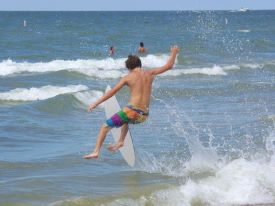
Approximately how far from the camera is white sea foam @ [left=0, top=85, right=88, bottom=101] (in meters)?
19.4

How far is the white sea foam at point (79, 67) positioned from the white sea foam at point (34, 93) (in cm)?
516

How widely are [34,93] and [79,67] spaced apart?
10635 millimetres

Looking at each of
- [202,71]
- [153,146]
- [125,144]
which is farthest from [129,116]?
[202,71]

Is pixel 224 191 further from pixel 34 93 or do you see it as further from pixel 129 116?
pixel 34 93

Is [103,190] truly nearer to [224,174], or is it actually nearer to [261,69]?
[224,174]

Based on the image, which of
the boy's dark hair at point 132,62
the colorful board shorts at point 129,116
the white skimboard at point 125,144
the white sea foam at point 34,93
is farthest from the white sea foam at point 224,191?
the white sea foam at point 34,93

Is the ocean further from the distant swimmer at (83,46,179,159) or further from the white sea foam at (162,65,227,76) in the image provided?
the white sea foam at (162,65,227,76)

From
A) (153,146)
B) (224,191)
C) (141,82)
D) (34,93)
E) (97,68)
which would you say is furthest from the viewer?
(97,68)

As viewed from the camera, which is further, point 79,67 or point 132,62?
point 79,67

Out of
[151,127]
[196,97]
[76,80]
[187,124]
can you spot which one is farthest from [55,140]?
[76,80]

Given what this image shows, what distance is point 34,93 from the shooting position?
2016 cm

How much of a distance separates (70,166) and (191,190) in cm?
235

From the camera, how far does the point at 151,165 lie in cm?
1008

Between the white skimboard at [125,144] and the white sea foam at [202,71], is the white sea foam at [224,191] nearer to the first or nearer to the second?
the white skimboard at [125,144]
